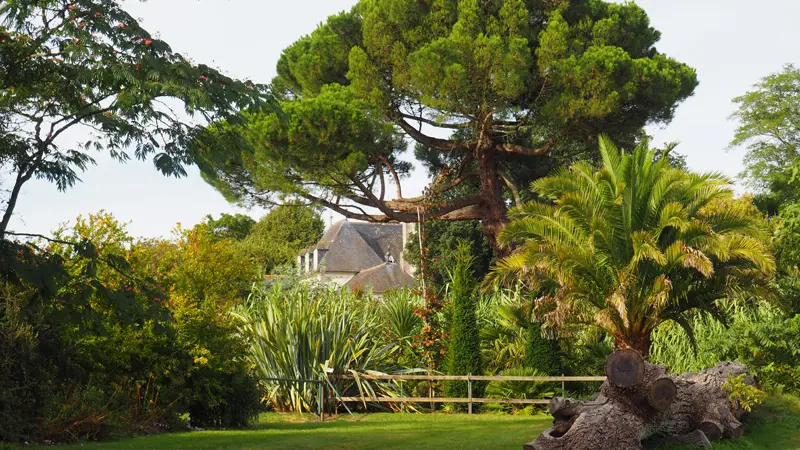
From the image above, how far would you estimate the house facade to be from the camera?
51875mm

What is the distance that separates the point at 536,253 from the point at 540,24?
1363 cm

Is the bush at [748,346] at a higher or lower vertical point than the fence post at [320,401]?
higher

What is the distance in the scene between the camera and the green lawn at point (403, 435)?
1066 centimetres

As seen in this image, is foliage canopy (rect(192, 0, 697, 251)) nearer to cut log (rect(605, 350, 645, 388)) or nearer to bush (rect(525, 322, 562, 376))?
bush (rect(525, 322, 562, 376))

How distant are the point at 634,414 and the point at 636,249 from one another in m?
7.90

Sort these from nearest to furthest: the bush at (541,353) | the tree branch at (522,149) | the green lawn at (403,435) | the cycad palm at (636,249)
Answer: the green lawn at (403,435), the cycad palm at (636,249), the bush at (541,353), the tree branch at (522,149)

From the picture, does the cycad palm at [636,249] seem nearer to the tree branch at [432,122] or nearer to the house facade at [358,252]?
the tree branch at [432,122]

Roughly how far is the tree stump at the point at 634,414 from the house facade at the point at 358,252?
3983 centimetres

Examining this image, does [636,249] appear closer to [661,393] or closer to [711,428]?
[711,428]

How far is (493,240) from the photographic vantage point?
30.8 meters

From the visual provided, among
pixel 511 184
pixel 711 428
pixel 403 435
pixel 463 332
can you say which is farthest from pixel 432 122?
pixel 711 428

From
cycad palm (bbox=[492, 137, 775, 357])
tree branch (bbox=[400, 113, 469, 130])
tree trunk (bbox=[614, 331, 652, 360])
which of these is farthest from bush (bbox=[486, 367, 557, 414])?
tree branch (bbox=[400, 113, 469, 130])

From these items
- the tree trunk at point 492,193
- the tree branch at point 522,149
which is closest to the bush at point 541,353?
the tree trunk at point 492,193

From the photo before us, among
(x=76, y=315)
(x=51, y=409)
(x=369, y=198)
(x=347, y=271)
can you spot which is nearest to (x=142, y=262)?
(x=51, y=409)
